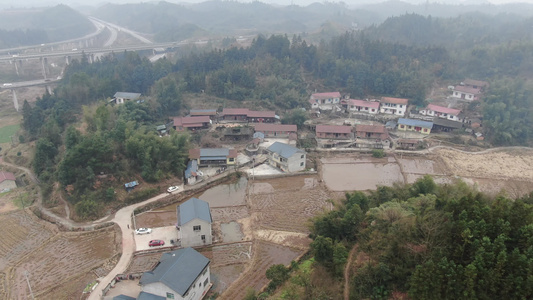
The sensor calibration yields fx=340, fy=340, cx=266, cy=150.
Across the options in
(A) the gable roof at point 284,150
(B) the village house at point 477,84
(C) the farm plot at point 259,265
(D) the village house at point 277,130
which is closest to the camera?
(C) the farm plot at point 259,265

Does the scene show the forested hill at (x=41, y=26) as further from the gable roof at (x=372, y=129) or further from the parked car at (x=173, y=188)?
the gable roof at (x=372, y=129)

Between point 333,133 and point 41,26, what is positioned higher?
point 41,26

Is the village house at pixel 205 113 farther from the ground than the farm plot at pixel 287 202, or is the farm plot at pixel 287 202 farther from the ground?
the village house at pixel 205 113

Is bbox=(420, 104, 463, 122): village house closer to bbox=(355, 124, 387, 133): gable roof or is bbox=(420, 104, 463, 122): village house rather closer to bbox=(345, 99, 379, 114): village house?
bbox=(345, 99, 379, 114): village house

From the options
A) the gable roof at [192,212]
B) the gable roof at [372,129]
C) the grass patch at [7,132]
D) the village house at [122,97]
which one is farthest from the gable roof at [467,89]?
the grass patch at [7,132]

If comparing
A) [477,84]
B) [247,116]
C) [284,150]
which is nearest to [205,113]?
[247,116]

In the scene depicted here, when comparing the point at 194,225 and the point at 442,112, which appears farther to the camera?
the point at 442,112

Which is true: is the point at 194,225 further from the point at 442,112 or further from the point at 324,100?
the point at 442,112
